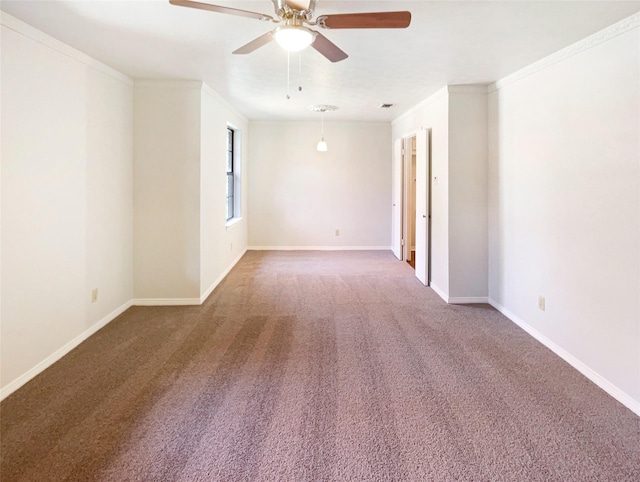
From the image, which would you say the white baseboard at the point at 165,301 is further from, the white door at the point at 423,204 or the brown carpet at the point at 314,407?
the white door at the point at 423,204

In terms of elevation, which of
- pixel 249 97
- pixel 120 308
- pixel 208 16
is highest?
pixel 249 97

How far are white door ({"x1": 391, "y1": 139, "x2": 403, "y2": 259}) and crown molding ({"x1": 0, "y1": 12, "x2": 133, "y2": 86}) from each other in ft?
14.8

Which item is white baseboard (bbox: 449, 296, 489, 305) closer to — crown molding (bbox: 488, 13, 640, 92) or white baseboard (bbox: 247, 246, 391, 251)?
crown molding (bbox: 488, 13, 640, 92)

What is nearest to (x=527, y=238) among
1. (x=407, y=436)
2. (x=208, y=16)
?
(x=407, y=436)

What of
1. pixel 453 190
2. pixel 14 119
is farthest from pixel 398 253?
pixel 14 119

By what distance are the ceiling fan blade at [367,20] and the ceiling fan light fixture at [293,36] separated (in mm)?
99

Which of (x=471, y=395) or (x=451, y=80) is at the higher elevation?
(x=451, y=80)

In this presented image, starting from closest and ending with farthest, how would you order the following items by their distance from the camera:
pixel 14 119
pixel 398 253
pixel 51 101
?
1. pixel 14 119
2. pixel 51 101
3. pixel 398 253

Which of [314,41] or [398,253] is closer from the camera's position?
[314,41]

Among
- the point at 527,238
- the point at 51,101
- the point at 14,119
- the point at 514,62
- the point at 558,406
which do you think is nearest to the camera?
the point at 558,406

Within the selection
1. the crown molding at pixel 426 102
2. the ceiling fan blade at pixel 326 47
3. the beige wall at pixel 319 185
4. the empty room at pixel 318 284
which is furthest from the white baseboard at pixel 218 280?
the crown molding at pixel 426 102

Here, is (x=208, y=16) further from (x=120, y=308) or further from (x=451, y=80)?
(x=120, y=308)

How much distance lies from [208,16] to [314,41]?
77cm

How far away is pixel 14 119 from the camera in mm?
2479
